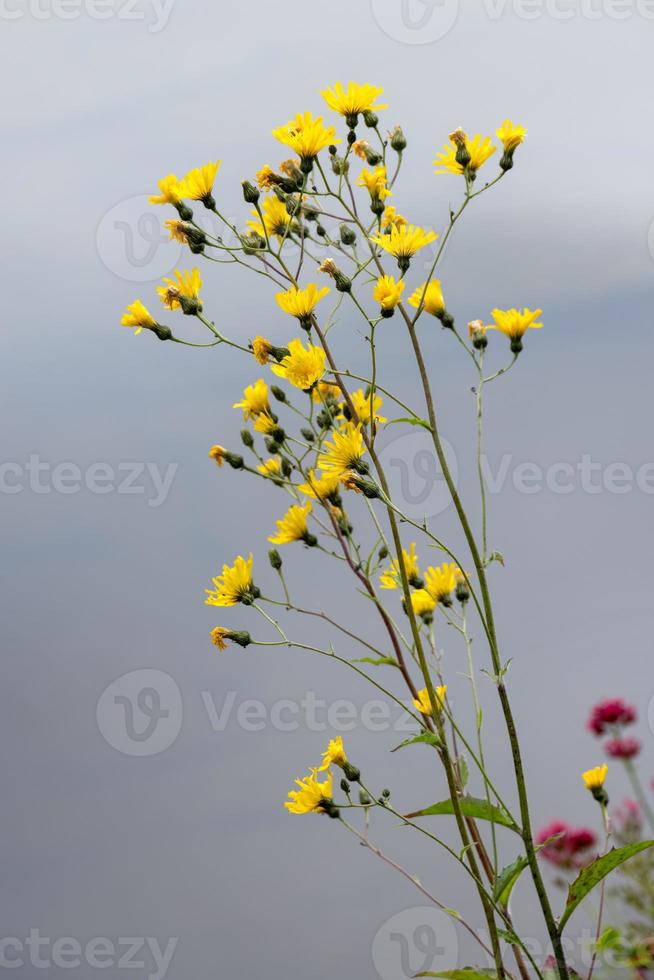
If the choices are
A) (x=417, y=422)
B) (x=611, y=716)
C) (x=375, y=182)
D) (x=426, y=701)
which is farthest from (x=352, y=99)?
(x=611, y=716)

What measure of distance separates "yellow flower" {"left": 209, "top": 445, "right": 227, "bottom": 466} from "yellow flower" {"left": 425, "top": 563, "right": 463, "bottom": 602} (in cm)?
32

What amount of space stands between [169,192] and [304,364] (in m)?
0.29

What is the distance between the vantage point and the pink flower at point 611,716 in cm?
237

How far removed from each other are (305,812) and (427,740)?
22 cm

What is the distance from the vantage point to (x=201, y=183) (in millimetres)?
1285

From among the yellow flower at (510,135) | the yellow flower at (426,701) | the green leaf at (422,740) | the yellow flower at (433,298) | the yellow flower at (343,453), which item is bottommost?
the green leaf at (422,740)

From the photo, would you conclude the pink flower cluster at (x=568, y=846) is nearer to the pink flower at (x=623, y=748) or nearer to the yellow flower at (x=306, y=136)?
the pink flower at (x=623, y=748)

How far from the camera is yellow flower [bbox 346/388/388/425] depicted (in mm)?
1264

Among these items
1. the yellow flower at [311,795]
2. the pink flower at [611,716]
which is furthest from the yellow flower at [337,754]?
the pink flower at [611,716]

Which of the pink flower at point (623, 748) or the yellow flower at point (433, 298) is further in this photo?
the pink flower at point (623, 748)

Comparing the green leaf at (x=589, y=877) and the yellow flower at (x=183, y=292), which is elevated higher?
the yellow flower at (x=183, y=292)

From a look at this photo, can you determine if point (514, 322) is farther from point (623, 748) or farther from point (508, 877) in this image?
point (623, 748)

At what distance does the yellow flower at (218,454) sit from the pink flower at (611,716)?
138 centimetres

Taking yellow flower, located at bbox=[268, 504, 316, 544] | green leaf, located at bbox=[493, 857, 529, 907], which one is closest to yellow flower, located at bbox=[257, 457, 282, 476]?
yellow flower, located at bbox=[268, 504, 316, 544]
